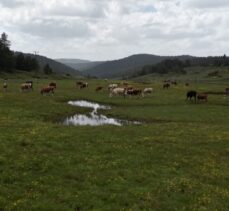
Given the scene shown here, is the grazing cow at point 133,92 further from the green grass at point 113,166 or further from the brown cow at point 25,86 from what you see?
the green grass at point 113,166

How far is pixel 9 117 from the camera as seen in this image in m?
41.4

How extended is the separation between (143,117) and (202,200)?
30.3 meters

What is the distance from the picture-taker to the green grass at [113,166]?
18.3m

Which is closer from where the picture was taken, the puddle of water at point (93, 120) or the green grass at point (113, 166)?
the green grass at point (113, 166)

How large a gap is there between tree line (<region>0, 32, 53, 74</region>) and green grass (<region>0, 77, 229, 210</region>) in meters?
112

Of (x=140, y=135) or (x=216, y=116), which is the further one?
(x=216, y=116)

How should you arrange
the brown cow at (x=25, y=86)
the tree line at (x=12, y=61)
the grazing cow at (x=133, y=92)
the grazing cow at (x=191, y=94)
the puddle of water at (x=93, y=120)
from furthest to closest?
the tree line at (x=12, y=61)
the brown cow at (x=25, y=86)
the grazing cow at (x=133, y=92)
the grazing cow at (x=191, y=94)
the puddle of water at (x=93, y=120)

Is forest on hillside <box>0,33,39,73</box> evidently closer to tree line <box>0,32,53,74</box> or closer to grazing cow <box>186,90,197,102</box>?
tree line <box>0,32,53,74</box>

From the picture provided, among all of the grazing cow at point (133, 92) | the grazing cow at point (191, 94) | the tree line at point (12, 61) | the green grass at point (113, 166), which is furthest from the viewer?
the tree line at point (12, 61)

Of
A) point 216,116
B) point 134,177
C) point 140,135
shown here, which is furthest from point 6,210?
point 216,116

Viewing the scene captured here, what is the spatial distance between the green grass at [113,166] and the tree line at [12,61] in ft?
369

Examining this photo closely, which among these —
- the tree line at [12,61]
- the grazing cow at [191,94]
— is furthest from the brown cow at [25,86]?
the tree line at [12,61]

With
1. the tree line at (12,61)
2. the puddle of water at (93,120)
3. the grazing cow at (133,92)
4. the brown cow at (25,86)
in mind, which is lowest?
the puddle of water at (93,120)

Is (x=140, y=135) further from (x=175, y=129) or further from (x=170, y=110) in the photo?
(x=170, y=110)
